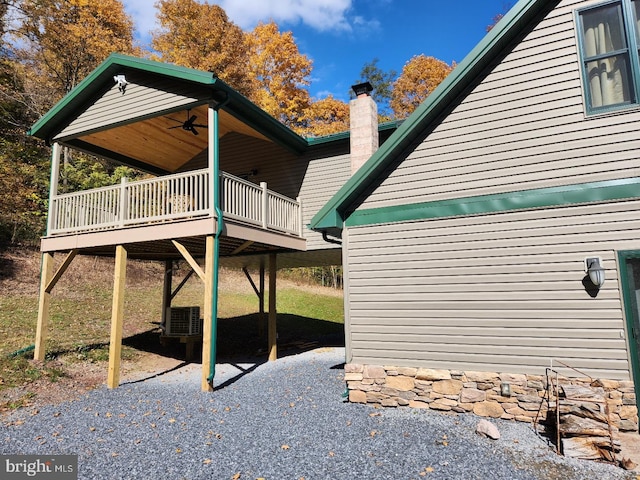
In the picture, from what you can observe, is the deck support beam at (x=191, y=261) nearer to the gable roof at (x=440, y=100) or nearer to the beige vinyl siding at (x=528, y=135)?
the gable roof at (x=440, y=100)

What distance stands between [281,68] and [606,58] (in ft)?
68.3

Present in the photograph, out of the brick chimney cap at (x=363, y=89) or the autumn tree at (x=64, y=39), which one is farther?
the autumn tree at (x=64, y=39)

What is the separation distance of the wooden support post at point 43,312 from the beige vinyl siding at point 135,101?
3469 mm

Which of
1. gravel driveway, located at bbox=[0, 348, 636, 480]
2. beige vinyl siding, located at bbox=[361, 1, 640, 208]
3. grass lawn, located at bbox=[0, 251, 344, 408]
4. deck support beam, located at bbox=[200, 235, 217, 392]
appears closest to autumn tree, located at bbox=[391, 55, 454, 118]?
grass lawn, located at bbox=[0, 251, 344, 408]

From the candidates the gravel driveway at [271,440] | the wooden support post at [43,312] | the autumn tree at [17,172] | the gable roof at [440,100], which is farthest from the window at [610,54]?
the autumn tree at [17,172]

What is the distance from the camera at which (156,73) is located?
30.4 feet

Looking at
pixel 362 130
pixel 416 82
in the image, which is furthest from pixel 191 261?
pixel 416 82

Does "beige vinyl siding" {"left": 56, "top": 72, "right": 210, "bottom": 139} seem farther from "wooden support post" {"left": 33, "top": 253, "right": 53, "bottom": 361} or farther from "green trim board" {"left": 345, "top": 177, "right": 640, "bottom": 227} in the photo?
"green trim board" {"left": 345, "top": 177, "right": 640, "bottom": 227}

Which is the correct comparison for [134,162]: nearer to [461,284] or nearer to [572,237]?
[461,284]

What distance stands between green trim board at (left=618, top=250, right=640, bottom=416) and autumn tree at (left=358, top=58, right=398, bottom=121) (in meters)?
25.2

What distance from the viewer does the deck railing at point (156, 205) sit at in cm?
877

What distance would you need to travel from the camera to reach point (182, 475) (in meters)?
4.45

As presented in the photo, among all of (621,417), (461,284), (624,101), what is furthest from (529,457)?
(624,101)

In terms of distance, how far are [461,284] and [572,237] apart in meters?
1.74
